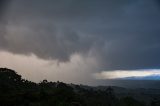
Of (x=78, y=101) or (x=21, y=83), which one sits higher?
(x=21, y=83)

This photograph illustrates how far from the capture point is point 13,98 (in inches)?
1796

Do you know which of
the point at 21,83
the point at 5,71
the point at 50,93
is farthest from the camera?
the point at 5,71

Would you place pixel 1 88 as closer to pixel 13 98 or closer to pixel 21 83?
pixel 13 98

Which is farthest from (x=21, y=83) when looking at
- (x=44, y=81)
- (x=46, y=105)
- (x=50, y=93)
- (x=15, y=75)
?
(x=46, y=105)

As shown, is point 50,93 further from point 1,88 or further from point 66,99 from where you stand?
point 1,88

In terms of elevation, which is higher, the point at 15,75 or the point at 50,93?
the point at 15,75

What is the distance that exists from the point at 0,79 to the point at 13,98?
17401 mm

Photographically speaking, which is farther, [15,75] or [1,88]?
[15,75]

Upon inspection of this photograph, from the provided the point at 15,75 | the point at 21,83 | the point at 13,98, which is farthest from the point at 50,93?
the point at 15,75

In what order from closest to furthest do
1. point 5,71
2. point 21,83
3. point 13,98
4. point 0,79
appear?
point 13,98 < point 0,79 < point 21,83 < point 5,71

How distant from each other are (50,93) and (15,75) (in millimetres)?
23885

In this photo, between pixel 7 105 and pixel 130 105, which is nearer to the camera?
pixel 7 105

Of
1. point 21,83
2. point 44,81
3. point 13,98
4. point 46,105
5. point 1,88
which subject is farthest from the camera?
point 44,81

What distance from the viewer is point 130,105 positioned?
54.8 m
